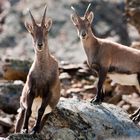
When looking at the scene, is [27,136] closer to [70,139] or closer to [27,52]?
[70,139]

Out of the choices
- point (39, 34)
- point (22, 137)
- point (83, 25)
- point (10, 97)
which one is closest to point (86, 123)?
point (22, 137)

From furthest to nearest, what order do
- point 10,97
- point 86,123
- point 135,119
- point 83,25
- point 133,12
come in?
point 133,12 < point 10,97 < point 83,25 < point 135,119 < point 86,123

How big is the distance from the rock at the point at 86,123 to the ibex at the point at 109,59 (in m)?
Result: 0.96

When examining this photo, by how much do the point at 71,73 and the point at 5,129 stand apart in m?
5.61

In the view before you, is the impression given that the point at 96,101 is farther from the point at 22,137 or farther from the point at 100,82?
the point at 22,137

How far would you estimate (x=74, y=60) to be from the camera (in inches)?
831

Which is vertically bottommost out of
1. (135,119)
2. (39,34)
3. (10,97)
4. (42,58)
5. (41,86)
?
(10,97)

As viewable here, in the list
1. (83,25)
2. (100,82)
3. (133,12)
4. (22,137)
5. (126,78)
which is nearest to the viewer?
(22,137)

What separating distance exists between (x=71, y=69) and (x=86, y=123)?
28.8 feet

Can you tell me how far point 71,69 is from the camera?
2039cm

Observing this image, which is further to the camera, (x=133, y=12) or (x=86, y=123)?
(x=133, y=12)

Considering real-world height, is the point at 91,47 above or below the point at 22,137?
above

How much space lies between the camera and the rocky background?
38.3 feet

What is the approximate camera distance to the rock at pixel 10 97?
16312 millimetres
